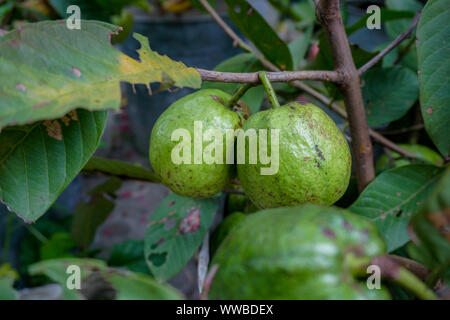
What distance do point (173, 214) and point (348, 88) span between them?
517mm

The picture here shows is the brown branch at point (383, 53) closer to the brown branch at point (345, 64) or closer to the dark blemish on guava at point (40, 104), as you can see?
the brown branch at point (345, 64)

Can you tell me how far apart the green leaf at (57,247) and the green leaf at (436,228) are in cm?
155

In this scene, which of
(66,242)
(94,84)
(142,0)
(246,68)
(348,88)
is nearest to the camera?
(94,84)

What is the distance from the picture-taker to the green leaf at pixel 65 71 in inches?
17.1

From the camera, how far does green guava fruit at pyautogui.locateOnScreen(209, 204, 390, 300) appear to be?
31 cm

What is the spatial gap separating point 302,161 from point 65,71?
0.35 metres

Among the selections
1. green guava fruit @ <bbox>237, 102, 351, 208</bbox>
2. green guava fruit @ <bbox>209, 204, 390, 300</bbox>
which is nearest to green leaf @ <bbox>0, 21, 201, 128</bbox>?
green guava fruit @ <bbox>237, 102, 351, 208</bbox>

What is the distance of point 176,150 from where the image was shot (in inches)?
22.9

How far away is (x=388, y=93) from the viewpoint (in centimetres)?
98

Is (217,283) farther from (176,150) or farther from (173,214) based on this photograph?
(173,214)

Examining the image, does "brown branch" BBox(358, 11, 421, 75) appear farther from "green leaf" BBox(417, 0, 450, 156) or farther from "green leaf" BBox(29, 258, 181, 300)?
"green leaf" BBox(29, 258, 181, 300)

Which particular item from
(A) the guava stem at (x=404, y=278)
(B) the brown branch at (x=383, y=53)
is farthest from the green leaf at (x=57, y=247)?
(A) the guava stem at (x=404, y=278)

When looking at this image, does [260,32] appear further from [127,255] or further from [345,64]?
[127,255]
